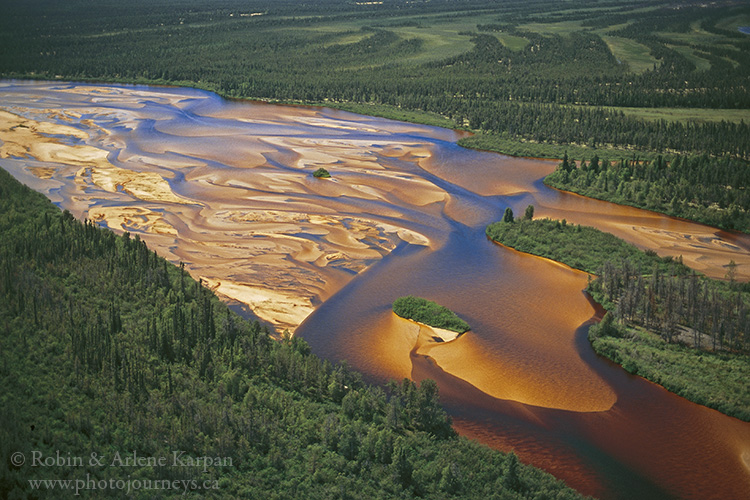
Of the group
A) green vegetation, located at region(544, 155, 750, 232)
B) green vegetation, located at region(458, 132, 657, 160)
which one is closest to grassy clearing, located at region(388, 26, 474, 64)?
green vegetation, located at region(458, 132, 657, 160)

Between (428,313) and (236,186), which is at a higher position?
(236,186)

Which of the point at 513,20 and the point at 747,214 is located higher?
the point at 513,20

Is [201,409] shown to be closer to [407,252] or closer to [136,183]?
[407,252]

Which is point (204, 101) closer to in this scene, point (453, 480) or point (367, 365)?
point (367, 365)

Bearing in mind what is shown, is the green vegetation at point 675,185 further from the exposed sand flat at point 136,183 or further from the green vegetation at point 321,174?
the exposed sand flat at point 136,183

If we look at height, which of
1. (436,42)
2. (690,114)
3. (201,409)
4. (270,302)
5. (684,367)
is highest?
(436,42)

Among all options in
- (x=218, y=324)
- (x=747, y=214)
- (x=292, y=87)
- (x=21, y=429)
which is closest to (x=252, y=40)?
(x=292, y=87)

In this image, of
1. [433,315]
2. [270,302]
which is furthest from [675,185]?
[270,302]

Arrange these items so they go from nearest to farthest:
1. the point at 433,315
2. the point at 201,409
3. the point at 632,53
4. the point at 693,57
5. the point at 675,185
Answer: the point at 201,409
the point at 433,315
the point at 675,185
the point at 693,57
the point at 632,53

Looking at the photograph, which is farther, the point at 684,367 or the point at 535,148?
the point at 535,148
